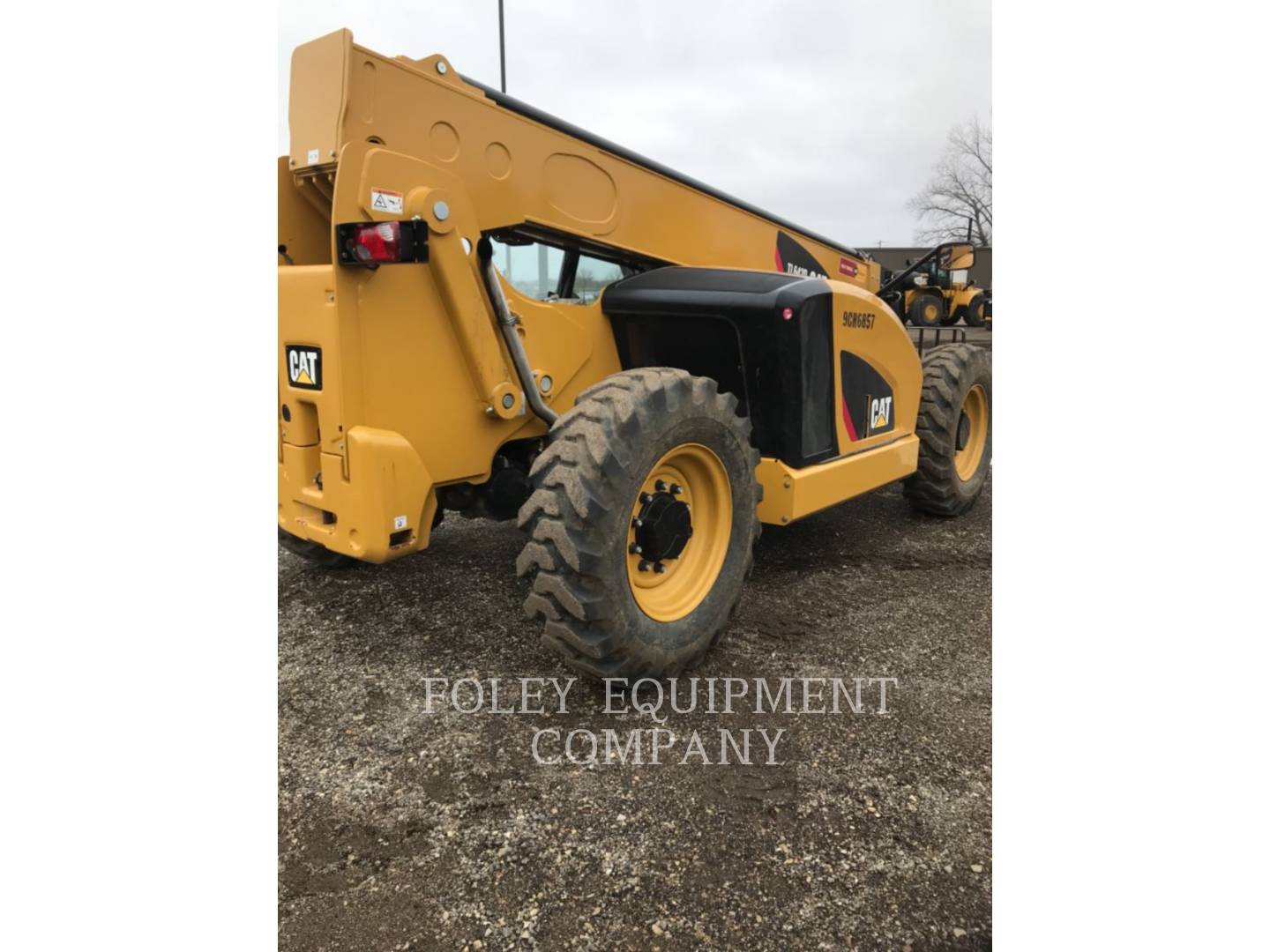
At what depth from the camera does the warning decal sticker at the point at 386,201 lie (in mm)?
2857

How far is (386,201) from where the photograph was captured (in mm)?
2893

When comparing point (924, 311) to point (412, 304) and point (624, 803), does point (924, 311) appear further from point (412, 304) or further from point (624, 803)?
point (624, 803)

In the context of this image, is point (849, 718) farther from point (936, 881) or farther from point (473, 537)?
point (473, 537)

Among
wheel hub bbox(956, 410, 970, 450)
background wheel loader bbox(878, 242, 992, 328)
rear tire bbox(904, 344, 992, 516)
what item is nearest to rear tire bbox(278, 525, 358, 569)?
rear tire bbox(904, 344, 992, 516)

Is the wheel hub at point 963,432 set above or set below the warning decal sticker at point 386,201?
below

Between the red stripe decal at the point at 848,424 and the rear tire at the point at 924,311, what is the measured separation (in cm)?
1392

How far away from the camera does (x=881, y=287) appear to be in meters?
7.07

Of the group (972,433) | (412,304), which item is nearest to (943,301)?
(972,433)

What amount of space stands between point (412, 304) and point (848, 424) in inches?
91.2

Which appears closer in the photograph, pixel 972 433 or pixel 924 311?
pixel 972 433

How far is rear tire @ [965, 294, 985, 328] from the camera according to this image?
18.0 metres

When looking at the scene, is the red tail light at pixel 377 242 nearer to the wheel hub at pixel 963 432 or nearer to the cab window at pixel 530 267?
the cab window at pixel 530 267

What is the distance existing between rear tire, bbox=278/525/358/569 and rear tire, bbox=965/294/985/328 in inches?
660

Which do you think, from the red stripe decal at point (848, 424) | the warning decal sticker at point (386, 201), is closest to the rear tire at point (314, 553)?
the warning decal sticker at point (386, 201)
